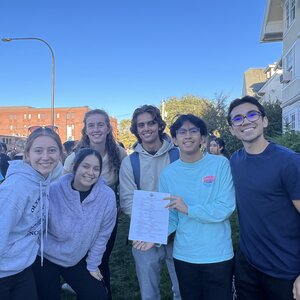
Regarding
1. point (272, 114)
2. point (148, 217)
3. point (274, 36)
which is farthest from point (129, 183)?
point (274, 36)

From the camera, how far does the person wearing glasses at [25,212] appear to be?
2.71 metres

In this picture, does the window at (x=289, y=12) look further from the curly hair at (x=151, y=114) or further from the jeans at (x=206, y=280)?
the jeans at (x=206, y=280)

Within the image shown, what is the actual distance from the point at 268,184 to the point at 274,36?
24087 millimetres

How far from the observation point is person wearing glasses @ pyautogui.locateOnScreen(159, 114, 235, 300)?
284 cm

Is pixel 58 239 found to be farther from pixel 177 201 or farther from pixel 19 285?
pixel 177 201

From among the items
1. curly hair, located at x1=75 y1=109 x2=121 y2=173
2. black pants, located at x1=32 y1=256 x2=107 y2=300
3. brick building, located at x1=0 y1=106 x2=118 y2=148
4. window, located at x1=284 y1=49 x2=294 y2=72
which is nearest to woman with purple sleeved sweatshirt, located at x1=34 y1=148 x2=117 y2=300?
black pants, located at x1=32 y1=256 x2=107 y2=300

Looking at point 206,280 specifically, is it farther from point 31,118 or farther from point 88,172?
point 31,118

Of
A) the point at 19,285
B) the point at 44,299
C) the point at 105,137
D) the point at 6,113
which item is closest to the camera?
the point at 19,285

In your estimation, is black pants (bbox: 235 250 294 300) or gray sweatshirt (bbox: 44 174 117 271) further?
gray sweatshirt (bbox: 44 174 117 271)

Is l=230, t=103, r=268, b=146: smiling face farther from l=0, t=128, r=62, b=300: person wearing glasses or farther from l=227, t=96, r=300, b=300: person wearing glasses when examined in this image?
l=0, t=128, r=62, b=300: person wearing glasses

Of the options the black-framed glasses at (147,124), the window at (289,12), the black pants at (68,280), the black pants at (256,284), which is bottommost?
the black pants at (68,280)

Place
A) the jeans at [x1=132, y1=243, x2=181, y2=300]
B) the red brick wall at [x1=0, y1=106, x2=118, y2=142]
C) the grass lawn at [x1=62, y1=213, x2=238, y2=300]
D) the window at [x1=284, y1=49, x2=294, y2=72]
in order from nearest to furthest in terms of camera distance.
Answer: the jeans at [x1=132, y1=243, x2=181, y2=300] < the grass lawn at [x1=62, y1=213, x2=238, y2=300] < the window at [x1=284, y1=49, x2=294, y2=72] < the red brick wall at [x1=0, y1=106, x2=118, y2=142]

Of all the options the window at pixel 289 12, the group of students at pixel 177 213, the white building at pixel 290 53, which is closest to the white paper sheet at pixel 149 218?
the group of students at pixel 177 213

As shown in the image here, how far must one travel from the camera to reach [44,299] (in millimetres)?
3258
